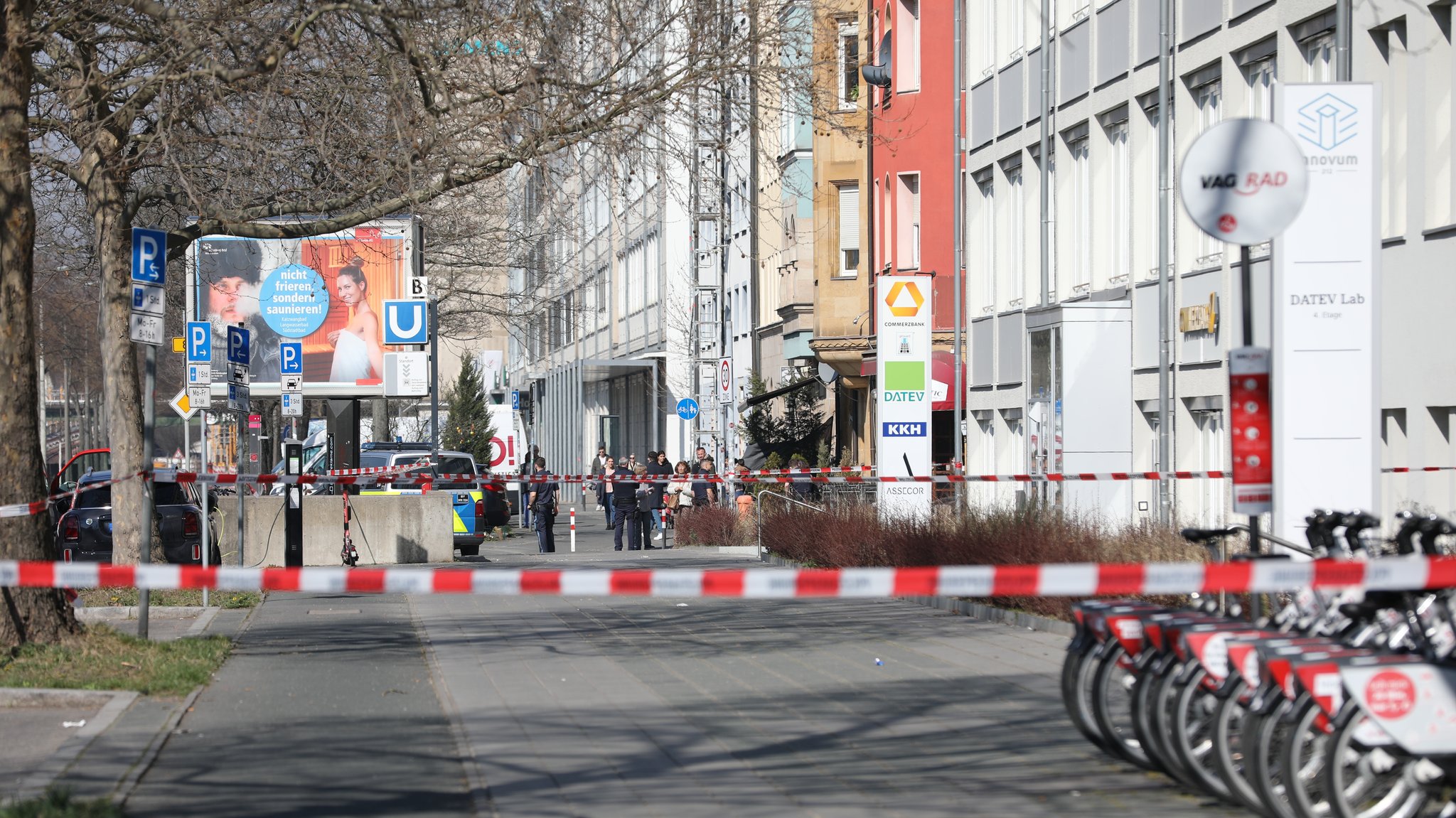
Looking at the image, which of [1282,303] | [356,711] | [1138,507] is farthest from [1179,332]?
[356,711]

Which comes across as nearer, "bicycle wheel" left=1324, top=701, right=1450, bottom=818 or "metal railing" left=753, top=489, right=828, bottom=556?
"bicycle wheel" left=1324, top=701, right=1450, bottom=818

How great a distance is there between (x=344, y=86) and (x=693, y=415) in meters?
24.6

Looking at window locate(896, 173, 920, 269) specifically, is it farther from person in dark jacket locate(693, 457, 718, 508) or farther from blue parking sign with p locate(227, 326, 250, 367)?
blue parking sign with p locate(227, 326, 250, 367)

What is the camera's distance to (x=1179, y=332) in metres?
23.6

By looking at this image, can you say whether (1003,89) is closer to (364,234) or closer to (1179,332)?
(1179,332)

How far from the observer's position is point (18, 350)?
1164 cm

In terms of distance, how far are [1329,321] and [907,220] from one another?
24559 mm

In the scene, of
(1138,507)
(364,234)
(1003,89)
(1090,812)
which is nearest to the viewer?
(1090,812)

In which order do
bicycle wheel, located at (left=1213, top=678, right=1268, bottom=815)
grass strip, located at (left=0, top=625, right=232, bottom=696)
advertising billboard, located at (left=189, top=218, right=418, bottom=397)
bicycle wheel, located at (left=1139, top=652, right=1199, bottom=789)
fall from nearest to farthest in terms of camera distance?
bicycle wheel, located at (left=1213, top=678, right=1268, bottom=815), bicycle wheel, located at (left=1139, top=652, right=1199, bottom=789), grass strip, located at (left=0, top=625, right=232, bottom=696), advertising billboard, located at (left=189, top=218, right=418, bottom=397)

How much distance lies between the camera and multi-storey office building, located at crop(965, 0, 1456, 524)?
1744cm

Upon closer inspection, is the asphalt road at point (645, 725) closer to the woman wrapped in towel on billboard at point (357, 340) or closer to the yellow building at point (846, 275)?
the yellow building at point (846, 275)

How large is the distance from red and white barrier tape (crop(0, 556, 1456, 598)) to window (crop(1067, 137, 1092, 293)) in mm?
20468

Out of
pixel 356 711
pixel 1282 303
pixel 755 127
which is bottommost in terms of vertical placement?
A: pixel 356 711

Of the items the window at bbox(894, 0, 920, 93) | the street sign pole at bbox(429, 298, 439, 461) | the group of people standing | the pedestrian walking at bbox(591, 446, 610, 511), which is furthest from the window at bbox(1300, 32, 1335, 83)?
the pedestrian walking at bbox(591, 446, 610, 511)
